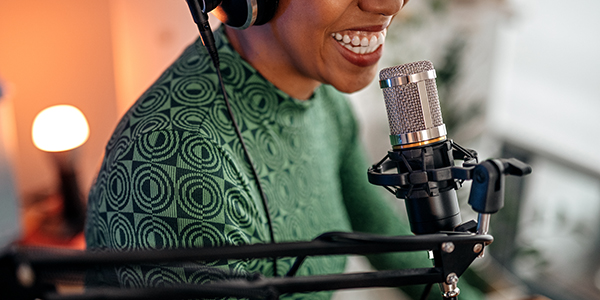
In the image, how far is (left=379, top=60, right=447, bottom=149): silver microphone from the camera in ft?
1.54

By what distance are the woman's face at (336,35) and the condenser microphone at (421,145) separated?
182 mm

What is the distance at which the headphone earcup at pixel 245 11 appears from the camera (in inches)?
23.7

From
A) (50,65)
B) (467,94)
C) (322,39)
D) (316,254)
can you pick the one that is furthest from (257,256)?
(467,94)

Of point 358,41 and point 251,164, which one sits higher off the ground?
point 358,41

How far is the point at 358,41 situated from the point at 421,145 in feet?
0.81

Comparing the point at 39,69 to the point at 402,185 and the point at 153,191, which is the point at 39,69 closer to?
the point at 153,191

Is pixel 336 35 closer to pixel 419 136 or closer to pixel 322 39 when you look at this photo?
pixel 322 39

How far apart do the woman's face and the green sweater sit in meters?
0.10

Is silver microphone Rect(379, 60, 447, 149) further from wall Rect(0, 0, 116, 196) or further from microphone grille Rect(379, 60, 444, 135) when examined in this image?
wall Rect(0, 0, 116, 196)

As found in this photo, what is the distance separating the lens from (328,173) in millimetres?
933

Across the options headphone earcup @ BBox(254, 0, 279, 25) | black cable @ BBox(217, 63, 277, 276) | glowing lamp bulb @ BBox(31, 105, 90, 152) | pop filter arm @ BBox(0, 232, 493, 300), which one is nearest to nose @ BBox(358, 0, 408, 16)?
headphone earcup @ BBox(254, 0, 279, 25)

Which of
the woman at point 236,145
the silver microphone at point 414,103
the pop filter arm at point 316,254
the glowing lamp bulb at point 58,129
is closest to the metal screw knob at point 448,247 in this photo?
the pop filter arm at point 316,254

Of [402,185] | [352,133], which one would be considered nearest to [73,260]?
[402,185]

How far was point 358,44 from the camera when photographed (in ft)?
→ 2.16
